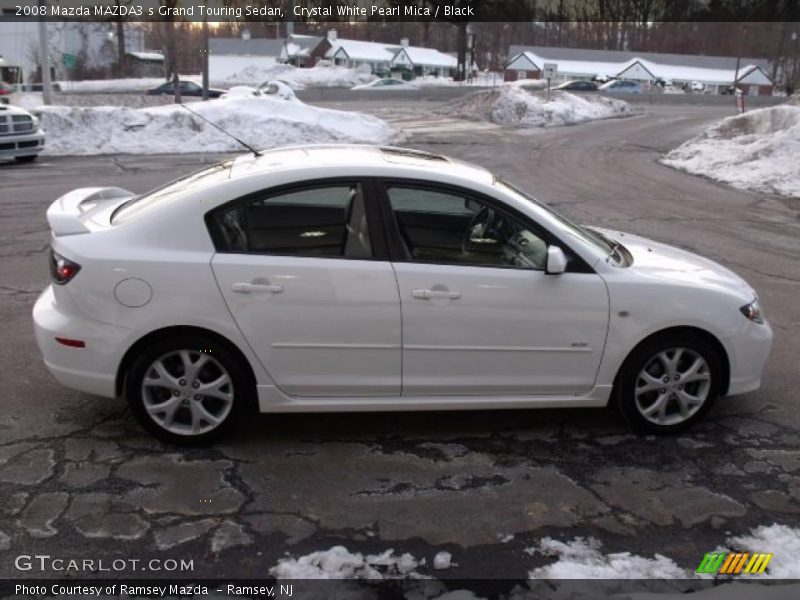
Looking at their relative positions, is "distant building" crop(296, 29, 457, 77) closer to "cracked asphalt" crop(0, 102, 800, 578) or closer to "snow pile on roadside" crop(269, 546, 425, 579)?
"cracked asphalt" crop(0, 102, 800, 578)

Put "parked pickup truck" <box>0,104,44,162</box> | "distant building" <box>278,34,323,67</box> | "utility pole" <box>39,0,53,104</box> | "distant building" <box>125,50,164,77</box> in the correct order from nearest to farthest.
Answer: "parked pickup truck" <box>0,104,44,162</box> < "utility pole" <box>39,0,53,104</box> < "distant building" <box>125,50,164,77</box> < "distant building" <box>278,34,323,67</box>

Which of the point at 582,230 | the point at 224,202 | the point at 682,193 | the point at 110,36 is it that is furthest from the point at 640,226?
the point at 110,36

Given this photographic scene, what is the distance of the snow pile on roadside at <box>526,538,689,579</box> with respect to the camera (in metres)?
3.00

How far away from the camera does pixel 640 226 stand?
10.3 metres

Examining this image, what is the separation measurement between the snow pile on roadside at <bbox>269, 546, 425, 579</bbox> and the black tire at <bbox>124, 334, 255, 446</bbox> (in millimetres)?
1065

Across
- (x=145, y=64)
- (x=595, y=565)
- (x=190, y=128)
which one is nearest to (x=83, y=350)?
(x=595, y=565)

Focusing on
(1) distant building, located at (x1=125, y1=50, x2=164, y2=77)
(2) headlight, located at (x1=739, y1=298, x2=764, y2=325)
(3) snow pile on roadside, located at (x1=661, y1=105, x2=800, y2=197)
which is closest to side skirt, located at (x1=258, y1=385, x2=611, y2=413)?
(2) headlight, located at (x1=739, y1=298, x2=764, y2=325)

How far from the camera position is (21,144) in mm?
16016

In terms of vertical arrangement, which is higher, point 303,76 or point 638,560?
point 303,76

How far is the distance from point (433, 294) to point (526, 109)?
29029 millimetres

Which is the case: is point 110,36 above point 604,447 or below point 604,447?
above

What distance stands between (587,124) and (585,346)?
1166 inches

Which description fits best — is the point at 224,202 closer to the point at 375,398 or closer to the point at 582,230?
the point at 375,398

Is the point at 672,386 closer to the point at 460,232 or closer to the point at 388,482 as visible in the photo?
the point at 460,232
